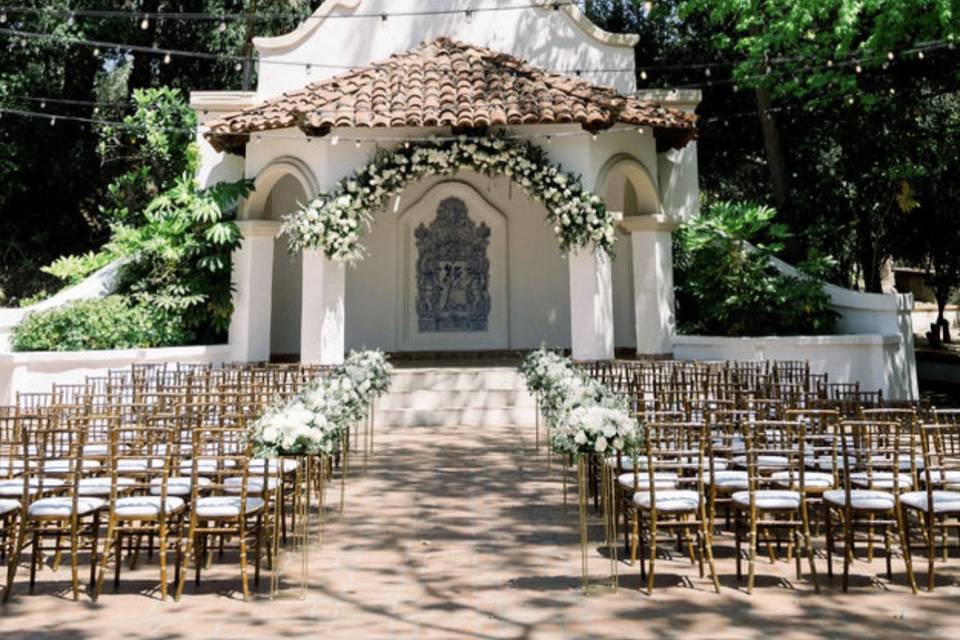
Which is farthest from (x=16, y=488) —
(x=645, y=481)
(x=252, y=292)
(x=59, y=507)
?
(x=252, y=292)

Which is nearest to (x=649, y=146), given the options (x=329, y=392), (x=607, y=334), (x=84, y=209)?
(x=607, y=334)

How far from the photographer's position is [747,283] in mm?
14117

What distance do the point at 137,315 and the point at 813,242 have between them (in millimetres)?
13731

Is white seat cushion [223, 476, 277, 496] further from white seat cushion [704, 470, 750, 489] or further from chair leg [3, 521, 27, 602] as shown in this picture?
white seat cushion [704, 470, 750, 489]

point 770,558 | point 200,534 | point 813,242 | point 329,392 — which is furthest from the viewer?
point 813,242

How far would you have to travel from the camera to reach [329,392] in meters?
7.23

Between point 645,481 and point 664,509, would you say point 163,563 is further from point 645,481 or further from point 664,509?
point 645,481

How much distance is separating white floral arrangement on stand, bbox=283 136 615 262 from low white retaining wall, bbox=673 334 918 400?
10.7ft

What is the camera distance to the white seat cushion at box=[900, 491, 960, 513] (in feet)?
17.2

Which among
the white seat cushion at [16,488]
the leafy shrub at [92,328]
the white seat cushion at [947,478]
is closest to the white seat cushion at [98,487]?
the white seat cushion at [16,488]

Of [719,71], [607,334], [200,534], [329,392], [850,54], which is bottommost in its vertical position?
[200,534]

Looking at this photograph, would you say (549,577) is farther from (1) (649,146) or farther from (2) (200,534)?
(1) (649,146)

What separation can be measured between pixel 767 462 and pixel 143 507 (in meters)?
4.71

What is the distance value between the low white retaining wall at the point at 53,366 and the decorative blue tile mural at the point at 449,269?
18.8ft
